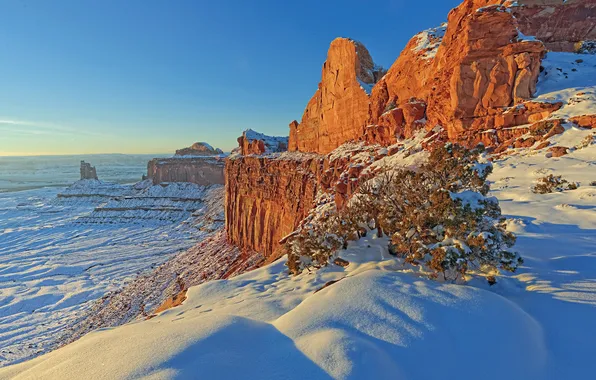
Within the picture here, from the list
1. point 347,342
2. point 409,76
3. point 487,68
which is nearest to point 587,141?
point 487,68

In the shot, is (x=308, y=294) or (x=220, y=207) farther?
(x=220, y=207)

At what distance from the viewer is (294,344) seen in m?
4.14

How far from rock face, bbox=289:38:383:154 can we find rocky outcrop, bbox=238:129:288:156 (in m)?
10.3

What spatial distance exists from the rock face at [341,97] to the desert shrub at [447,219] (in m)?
22.6

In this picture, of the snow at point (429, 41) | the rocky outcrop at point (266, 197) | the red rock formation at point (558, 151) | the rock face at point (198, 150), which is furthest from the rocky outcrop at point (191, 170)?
the red rock formation at point (558, 151)

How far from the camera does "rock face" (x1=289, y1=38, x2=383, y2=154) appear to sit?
1179 inches

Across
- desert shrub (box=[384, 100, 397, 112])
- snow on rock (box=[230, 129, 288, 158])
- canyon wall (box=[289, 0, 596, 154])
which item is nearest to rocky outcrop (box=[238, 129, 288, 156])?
snow on rock (box=[230, 129, 288, 158])

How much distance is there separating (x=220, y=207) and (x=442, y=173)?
71804mm

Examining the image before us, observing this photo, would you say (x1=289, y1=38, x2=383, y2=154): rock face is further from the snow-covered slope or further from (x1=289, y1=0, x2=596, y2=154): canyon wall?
the snow-covered slope

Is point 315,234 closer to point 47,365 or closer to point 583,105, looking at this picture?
point 47,365

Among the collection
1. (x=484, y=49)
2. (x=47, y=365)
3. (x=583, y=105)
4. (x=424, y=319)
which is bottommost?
(x=47, y=365)

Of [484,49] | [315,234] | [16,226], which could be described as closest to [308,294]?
[315,234]

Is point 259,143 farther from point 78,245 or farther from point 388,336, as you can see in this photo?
point 78,245

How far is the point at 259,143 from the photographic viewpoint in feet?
157
